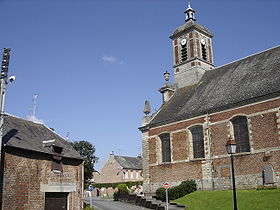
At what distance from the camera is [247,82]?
2602 cm

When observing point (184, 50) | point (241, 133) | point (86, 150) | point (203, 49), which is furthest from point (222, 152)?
point (86, 150)

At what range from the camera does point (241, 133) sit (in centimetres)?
2438

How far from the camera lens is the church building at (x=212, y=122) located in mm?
22766

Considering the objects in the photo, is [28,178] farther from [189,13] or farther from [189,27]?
[189,13]

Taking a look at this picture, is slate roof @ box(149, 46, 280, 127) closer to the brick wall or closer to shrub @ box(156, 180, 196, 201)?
shrub @ box(156, 180, 196, 201)

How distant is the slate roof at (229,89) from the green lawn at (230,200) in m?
6.93

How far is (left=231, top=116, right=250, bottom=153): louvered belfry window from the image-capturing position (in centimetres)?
2395

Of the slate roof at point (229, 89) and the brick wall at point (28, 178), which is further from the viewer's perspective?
the slate roof at point (229, 89)

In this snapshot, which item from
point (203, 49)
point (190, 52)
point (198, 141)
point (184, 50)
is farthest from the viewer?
point (203, 49)

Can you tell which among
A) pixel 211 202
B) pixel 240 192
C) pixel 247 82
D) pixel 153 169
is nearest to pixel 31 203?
pixel 211 202

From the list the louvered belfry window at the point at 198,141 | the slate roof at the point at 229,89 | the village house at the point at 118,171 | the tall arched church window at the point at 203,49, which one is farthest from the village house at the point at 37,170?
the village house at the point at 118,171

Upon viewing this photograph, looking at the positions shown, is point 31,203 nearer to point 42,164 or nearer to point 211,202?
point 42,164

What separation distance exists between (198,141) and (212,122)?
2.27 m

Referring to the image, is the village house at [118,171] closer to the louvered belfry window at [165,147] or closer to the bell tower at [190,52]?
the louvered belfry window at [165,147]
